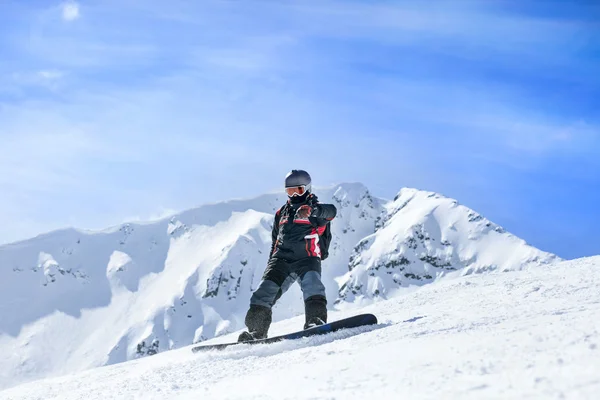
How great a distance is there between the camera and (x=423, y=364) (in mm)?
4141

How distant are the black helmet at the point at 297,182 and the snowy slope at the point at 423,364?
2.33 meters

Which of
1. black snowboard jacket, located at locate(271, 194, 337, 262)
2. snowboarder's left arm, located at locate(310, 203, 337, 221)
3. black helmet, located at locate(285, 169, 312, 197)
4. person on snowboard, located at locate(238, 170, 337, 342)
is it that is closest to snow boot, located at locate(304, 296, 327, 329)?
person on snowboard, located at locate(238, 170, 337, 342)

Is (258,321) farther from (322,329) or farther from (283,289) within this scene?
(322,329)

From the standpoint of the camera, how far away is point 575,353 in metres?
3.77

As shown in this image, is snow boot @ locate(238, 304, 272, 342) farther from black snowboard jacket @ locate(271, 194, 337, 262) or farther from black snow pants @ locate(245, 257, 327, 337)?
black snowboard jacket @ locate(271, 194, 337, 262)

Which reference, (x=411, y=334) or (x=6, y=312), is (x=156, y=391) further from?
(x=6, y=312)

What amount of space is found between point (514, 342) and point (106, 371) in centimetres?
556

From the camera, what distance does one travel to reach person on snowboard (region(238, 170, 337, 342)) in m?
8.03

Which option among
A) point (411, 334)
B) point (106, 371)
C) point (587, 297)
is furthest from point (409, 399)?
point (106, 371)

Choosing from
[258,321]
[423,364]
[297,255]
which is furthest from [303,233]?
[423,364]

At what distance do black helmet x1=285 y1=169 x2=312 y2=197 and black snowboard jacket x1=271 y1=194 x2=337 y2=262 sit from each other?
→ 14 cm

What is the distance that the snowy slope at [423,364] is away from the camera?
3.54 m

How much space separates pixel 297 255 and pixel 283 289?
21.6 inches

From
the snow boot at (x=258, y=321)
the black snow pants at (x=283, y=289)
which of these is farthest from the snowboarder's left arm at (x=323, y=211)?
the snow boot at (x=258, y=321)
